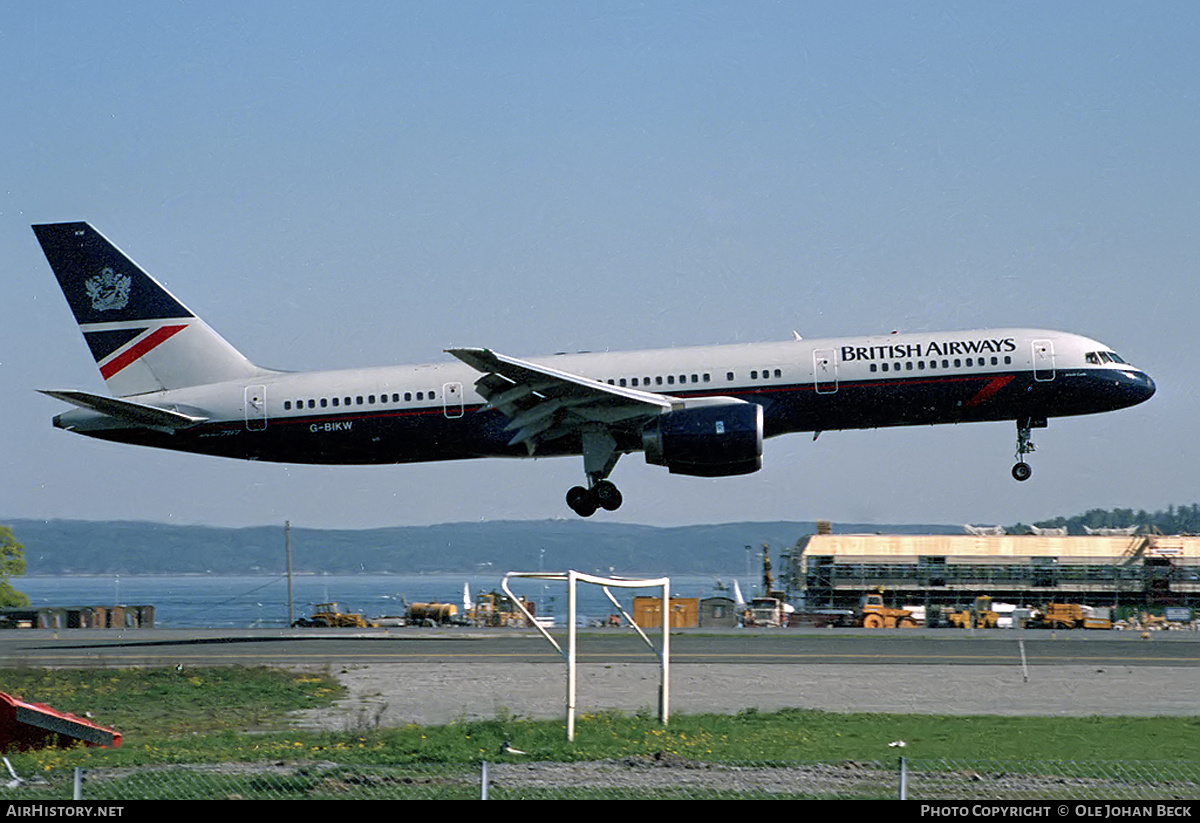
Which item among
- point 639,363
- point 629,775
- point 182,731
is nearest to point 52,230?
point 639,363

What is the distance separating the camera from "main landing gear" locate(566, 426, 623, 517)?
45.6 metres

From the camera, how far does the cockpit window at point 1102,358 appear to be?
143ft

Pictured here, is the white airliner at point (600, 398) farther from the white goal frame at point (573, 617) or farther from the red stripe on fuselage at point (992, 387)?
the white goal frame at point (573, 617)

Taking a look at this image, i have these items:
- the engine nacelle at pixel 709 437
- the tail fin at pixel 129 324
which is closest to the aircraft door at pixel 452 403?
the engine nacelle at pixel 709 437

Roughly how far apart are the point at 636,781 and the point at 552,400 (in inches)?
924

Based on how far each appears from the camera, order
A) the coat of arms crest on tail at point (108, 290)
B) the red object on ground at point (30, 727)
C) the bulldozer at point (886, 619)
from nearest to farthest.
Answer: the red object on ground at point (30, 727) < the coat of arms crest on tail at point (108, 290) < the bulldozer at point (886, 619)

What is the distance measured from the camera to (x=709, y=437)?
140ft

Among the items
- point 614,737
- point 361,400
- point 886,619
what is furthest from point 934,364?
point 886,619

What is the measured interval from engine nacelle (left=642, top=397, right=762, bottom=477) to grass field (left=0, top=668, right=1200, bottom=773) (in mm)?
12369

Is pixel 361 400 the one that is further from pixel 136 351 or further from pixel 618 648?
pixel 618 648

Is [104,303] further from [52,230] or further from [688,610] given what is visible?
[688,610]

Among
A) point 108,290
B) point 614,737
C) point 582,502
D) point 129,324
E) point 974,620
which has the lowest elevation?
point 974,620

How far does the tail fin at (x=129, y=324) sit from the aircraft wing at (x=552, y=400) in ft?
35.5

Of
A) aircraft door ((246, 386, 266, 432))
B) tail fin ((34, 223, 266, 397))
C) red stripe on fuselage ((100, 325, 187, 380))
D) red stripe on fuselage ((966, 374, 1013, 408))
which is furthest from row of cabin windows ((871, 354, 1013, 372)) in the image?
red stripe on fuselage ((100, 325, 187, 380))
